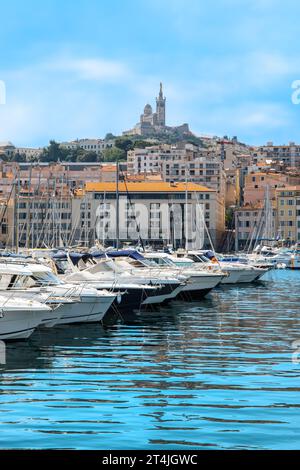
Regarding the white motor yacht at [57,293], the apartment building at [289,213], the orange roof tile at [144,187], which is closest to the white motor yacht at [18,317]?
the white motor yacht at [57,293]

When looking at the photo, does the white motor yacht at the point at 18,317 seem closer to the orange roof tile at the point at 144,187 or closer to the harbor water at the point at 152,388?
the harbor water at the point at 152,388

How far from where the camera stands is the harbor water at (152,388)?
1387 cm

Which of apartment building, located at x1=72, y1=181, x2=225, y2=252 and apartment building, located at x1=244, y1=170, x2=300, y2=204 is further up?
apartment building, located at x1=244, y1=170, x2=300, y2=204

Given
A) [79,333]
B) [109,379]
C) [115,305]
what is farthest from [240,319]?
[109,379]

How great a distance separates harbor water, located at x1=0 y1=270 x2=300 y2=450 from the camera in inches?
546

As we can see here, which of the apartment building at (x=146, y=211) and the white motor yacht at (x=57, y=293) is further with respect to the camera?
the apartment building at (x=146, y=211)

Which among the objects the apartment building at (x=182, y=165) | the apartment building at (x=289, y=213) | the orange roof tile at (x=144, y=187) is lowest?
the apartment building at (x=289, y=213)

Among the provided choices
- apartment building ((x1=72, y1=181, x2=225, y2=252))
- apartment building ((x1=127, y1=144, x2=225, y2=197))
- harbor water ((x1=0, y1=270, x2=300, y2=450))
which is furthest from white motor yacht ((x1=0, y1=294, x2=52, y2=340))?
apartment building ((x1=127, y1=144, x2=225, y2=197))

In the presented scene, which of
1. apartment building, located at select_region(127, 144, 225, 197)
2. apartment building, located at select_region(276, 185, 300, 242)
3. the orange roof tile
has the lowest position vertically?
apartment building, located at select_region(276, 185, 300, 242)

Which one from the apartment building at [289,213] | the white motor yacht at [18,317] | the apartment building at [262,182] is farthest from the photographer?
the apartment building at [262,182]

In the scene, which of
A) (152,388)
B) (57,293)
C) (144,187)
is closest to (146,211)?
(144,187)

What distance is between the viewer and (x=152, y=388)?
1798 centimetres

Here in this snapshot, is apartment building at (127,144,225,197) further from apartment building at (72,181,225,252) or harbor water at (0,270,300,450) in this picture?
harbor water at (0,270,300,450)

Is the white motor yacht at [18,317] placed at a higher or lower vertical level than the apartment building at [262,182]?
lower
